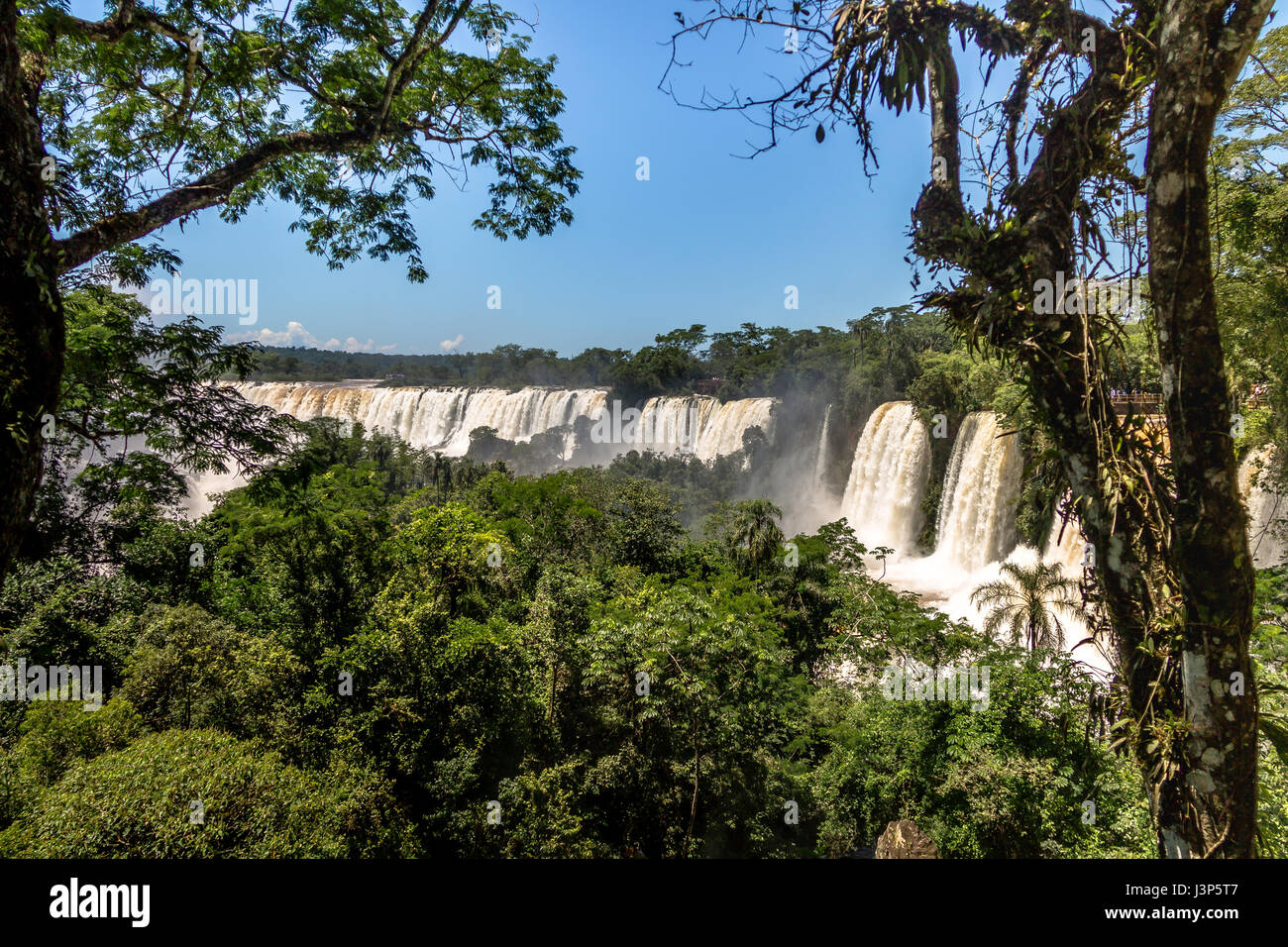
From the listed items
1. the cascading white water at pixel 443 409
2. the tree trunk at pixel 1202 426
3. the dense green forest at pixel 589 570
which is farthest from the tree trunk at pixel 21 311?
the cascading white water at pixel 443 409

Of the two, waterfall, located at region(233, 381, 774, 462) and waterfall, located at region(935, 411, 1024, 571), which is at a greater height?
waterfall, located at region(233, 381, 774, 462)

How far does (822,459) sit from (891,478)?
21.3 feet

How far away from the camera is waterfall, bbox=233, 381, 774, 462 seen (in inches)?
1358

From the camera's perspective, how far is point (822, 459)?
29.2 meters

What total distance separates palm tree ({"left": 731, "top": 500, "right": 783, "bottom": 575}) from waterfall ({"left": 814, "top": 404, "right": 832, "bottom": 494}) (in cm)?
1391

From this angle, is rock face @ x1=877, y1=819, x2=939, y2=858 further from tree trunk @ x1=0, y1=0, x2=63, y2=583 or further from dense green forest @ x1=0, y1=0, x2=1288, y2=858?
tree trunk @ x1=0, y1=0, x2=63, y2=583

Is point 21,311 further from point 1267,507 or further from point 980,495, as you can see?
point 980,495

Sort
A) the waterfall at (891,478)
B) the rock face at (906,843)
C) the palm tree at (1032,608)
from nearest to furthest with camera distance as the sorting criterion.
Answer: the rock face at (906,843)
the palm tree at (1032,608)
the waterfall at (891,478)

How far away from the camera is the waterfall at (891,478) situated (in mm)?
22109

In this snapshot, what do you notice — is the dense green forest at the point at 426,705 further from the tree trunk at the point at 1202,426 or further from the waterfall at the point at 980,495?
the waterfall at the point at 980,495

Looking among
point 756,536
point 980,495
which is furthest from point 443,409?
point 980,495

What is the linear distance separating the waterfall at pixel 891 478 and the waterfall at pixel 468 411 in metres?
11.2

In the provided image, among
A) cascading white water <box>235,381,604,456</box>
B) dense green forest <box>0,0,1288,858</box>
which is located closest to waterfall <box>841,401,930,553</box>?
dense green forest <box>0,0,1288,858</box>

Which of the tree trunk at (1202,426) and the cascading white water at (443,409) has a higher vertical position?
the cascading white water at (443,409)
